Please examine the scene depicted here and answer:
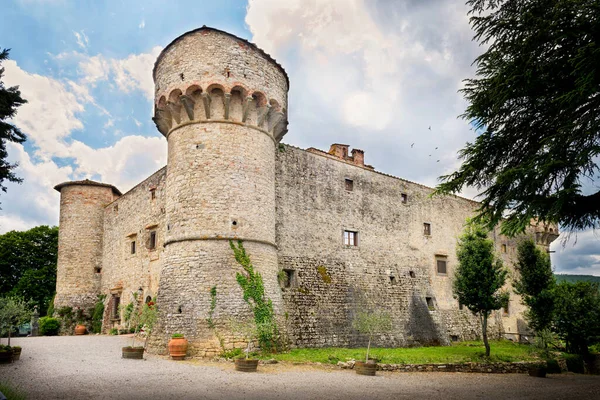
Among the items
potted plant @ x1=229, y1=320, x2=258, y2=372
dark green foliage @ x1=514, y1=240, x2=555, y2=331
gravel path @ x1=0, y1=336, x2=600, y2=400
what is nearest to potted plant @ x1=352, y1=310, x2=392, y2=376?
gravel path @ x1=0, y1=336, x2=600, y2=400

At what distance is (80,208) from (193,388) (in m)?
22.2

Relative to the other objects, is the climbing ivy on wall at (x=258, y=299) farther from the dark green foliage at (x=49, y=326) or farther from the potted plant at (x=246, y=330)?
the dark green foliage at (x=49, y=326)

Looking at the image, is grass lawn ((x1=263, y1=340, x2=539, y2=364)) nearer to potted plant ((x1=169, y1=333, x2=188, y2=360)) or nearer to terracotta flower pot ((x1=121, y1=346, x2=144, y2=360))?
potted plant ((x1=169, y1=333, x2=188, y2=360))

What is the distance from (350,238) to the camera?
2231 cm

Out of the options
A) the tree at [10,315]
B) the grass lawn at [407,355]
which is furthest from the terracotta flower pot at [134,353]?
the grass lawn at [407,355]

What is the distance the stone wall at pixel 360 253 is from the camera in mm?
19609

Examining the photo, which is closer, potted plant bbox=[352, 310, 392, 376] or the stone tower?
potted plant bbox=[352, 310, 392, 376]

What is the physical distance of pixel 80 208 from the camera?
95.8 ft

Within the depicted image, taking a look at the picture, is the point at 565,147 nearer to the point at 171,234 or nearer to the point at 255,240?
the point at 255,240

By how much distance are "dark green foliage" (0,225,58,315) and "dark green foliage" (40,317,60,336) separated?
30.4 ft

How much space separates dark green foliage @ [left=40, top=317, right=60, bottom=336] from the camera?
26.8 meters

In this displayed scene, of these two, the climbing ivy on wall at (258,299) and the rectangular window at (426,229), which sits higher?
the rectangular window at (426,229)

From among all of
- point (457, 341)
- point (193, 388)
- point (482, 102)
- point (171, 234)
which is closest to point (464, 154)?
point (482, 102)

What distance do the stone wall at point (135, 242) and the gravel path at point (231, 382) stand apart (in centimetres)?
754
